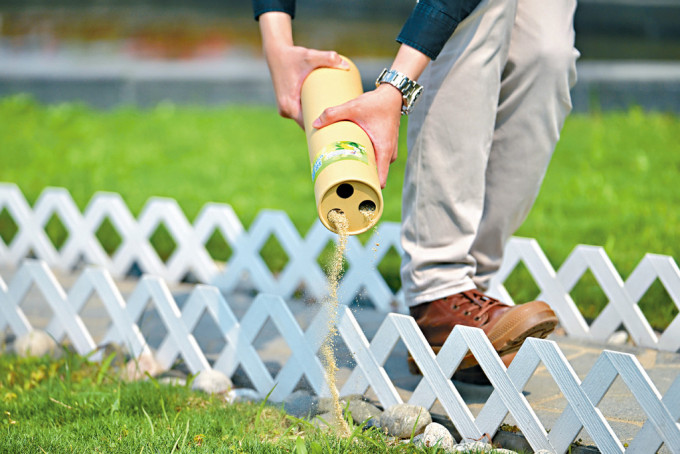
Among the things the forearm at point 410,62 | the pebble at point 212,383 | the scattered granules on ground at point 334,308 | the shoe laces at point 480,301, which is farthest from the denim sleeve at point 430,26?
the pebble at point 212,383

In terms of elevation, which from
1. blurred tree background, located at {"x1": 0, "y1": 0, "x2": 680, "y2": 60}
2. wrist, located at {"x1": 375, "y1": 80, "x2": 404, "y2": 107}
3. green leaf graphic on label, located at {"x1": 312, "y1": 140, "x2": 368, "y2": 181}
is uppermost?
wrist, located at {"x1": 375, "y1": 80, "x2": 404, "y2": 107}

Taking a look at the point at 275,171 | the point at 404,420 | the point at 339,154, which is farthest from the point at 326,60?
the point at 275,171

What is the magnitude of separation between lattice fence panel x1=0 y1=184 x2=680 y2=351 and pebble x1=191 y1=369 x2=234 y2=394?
2.31ft

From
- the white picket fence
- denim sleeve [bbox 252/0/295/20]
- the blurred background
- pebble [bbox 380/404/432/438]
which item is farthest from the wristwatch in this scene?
the blurred background

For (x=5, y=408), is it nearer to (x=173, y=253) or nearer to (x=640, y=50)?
(x=173, y=253)

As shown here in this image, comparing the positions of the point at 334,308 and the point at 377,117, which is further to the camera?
the point at 334,308

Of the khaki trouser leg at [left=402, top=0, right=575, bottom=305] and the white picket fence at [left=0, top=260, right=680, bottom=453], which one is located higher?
the khaki trouser leg at [left=402, top=0, right=575, bottom=305]

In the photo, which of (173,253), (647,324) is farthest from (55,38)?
(647,324)

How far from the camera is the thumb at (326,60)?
1.99m

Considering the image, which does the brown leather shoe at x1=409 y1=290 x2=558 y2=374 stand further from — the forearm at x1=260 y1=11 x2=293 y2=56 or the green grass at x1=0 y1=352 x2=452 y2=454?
the forearm at x1=260 y1=11 x2=293 y2=56

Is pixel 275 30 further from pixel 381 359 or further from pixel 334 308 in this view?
pixel 381 359

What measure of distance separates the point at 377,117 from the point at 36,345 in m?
1.46

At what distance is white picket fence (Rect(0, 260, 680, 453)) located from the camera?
1606mm

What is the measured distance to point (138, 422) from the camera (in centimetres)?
189
